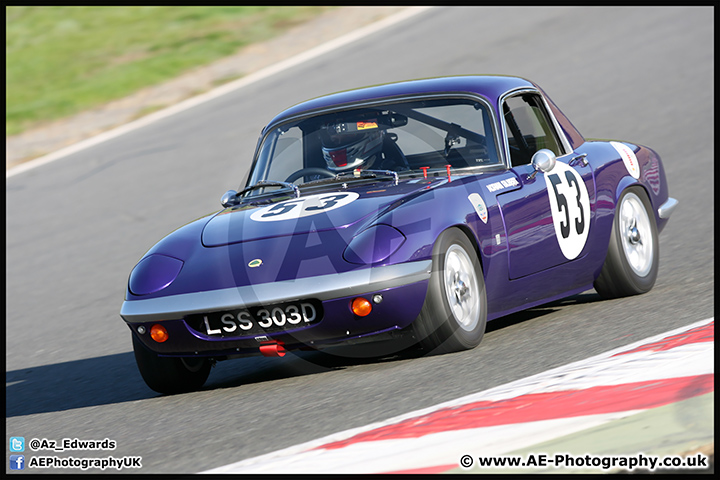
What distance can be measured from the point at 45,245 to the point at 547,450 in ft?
25.9

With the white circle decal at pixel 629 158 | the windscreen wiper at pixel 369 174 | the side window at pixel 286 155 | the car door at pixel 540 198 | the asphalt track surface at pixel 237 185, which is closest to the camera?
the asphalt track surface at pixel 237 185

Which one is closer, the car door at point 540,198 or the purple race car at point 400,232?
the purple race car at point 400,232

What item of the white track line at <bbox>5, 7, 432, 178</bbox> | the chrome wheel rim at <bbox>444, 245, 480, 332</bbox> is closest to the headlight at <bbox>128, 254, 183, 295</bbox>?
the chrome wheel rim at <bbox>444, 245, 480, 332</bbox>

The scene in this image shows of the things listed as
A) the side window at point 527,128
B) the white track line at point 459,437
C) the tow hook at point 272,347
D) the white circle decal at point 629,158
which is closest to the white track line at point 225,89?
the side window at point 527,128

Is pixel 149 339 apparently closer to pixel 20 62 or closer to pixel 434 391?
pixel 434 391

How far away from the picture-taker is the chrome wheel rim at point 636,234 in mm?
6371

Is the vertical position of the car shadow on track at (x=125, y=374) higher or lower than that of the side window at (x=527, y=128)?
lower

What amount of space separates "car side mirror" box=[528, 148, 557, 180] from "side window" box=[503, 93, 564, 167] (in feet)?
0.63

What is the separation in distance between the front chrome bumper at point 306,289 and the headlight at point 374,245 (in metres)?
0.06

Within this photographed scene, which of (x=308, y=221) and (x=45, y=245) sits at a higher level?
(x=308, y=221)

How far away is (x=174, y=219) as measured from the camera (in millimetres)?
10352

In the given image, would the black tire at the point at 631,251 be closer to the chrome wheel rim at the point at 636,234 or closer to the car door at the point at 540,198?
the chrome wheel rim at the point at 636,234

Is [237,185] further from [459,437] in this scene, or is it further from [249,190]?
[459,437]

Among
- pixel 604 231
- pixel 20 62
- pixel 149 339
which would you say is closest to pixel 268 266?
pixel 149 339
